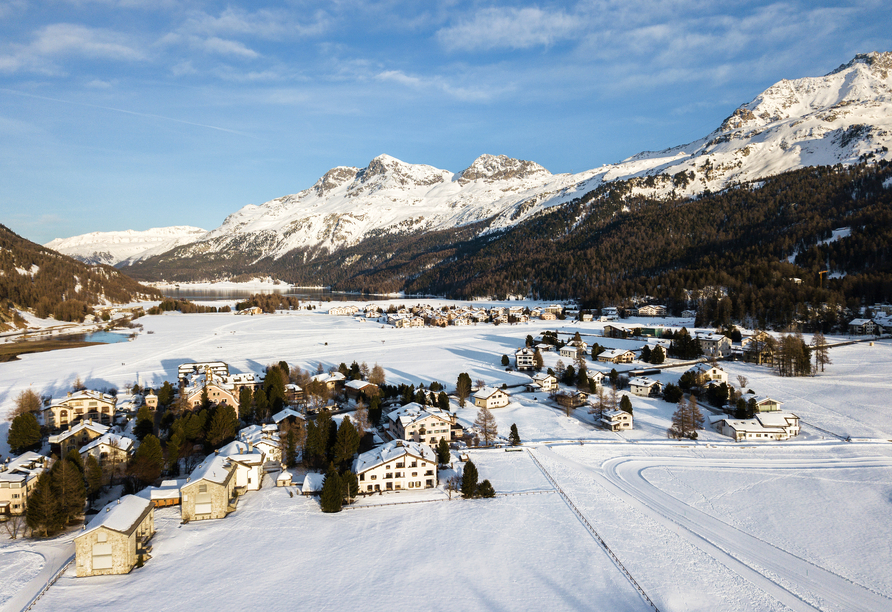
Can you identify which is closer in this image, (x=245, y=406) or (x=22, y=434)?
(x=22, y=434)

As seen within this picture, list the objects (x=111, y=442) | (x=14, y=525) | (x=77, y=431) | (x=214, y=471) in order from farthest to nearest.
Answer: (x=77, y=431)
(x=111, y=442)
(x=214, y=471)
(x=14, y=525)

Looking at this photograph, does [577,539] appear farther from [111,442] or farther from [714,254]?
[714,254]

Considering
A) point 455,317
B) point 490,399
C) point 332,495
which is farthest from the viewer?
point 455,317

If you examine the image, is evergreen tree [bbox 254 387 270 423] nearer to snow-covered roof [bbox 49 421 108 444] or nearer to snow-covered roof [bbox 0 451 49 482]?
snow-covered roof [bbox 49 421 108 444]

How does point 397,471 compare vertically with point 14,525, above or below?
above

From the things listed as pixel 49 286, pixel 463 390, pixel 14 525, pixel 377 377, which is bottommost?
pixel 14 525

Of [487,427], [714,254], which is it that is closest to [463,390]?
[487,427]
